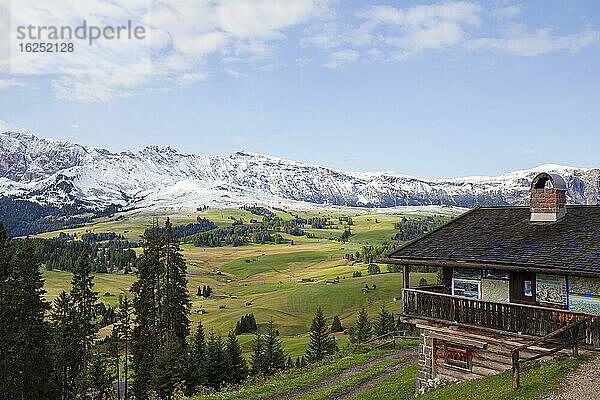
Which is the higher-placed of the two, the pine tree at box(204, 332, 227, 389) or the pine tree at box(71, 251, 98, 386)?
the pine tree at box(71, 251, 98, 386)

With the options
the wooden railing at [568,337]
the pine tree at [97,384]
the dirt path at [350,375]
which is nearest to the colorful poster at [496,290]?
the wooden railing at [568,337]

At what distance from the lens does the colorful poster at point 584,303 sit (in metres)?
19.2

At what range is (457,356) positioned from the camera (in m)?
23.1

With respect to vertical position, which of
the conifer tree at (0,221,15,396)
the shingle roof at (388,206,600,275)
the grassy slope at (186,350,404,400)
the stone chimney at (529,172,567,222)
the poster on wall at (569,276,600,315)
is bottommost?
the grassy slope at (186,350,404,400)

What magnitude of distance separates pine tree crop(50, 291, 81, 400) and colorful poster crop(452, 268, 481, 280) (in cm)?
5036

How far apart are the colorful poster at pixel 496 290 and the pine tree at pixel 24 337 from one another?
39.4 metres

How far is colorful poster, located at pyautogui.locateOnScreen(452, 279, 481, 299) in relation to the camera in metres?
23.6

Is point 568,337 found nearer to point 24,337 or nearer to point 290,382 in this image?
point 290,382

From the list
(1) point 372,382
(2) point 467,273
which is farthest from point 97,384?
(2) point 467,273

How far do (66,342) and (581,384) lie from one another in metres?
60.6

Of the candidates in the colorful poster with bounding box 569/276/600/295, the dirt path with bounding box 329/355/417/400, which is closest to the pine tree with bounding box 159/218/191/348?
the dirt path with bounding box 329/355/417/400

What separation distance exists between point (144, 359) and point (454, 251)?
4647 centimetres

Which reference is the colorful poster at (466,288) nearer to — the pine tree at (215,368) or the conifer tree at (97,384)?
the pine tree at (215,368)

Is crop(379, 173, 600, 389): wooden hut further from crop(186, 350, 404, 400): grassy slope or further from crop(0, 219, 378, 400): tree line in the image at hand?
crop(0, 219, 378, 400): tree line
